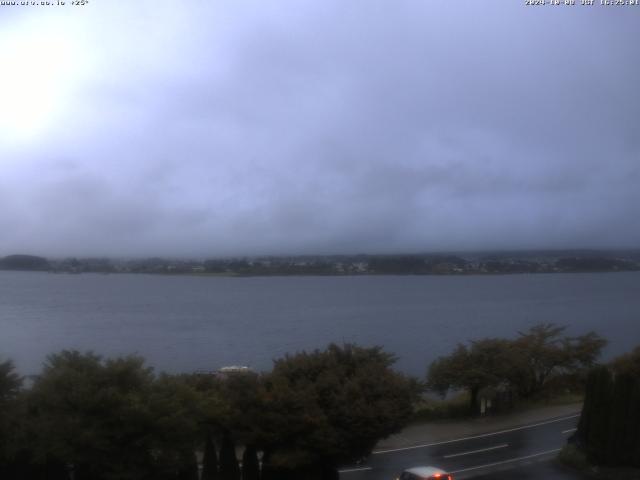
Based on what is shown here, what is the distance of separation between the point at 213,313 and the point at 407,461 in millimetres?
78294

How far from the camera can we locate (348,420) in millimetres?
17797

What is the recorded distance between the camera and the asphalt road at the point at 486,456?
69.4ft

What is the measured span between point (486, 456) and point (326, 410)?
7790mm

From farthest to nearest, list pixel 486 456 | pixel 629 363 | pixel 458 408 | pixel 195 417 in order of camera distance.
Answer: pixel 458 408
pixel 629 363
pixel 486 456
pixel 195 417

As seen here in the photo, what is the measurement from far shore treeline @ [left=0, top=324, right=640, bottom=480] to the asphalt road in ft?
6.77

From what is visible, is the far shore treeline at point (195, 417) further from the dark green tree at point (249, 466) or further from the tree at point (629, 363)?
the tree at point (629, 363)

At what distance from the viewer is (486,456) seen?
919 inches

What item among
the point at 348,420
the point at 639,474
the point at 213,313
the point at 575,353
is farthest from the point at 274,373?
the point at 213,313

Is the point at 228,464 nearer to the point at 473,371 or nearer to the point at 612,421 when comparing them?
the point at 612,421

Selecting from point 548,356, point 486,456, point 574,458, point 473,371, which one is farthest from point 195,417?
point 548,356

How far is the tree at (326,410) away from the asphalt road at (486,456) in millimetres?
3409

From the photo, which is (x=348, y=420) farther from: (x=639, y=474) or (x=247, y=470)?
(x=639, y=474)

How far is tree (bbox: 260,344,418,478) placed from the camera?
17.4 meters

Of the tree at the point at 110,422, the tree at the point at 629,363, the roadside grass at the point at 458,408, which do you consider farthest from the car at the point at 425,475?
the tree at the point at 629,363
